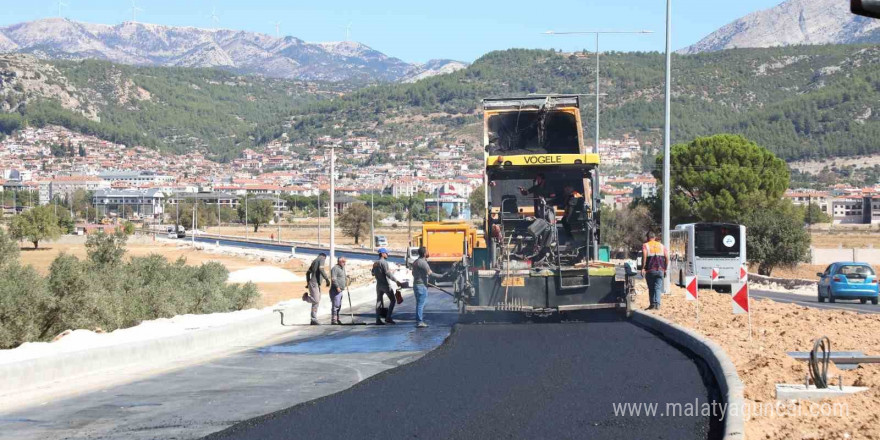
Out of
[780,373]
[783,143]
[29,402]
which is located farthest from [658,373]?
[783,143]

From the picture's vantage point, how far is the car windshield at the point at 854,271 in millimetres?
33750

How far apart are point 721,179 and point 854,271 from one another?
109 ft

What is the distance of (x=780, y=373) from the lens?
12.4 m

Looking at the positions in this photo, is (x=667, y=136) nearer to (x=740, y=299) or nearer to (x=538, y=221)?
(x=538, y=221)

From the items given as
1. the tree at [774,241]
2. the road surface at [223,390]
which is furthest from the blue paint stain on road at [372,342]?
the tree at [774,241]

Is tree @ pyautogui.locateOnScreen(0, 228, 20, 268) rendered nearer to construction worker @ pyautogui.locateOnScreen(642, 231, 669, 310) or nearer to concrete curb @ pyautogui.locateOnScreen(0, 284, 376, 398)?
concrete curb @ pyautogui.locateOnScreen(0, 284, 376, 398)

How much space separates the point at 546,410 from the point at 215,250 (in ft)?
262

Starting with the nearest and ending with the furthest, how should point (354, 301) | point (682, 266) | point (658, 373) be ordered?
point (658, 373) → point (354, 301) → point (682, 266)

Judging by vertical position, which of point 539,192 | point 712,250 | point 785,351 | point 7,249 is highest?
point 539,192

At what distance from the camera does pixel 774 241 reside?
57.3 m

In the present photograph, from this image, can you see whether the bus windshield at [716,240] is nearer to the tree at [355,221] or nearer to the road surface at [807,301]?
the road surface at [807,301]

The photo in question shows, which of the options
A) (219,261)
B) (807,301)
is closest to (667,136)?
(807,301)

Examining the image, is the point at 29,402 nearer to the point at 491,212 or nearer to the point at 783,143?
the point at 491,212

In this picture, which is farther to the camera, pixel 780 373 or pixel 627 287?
pixel 627 287
